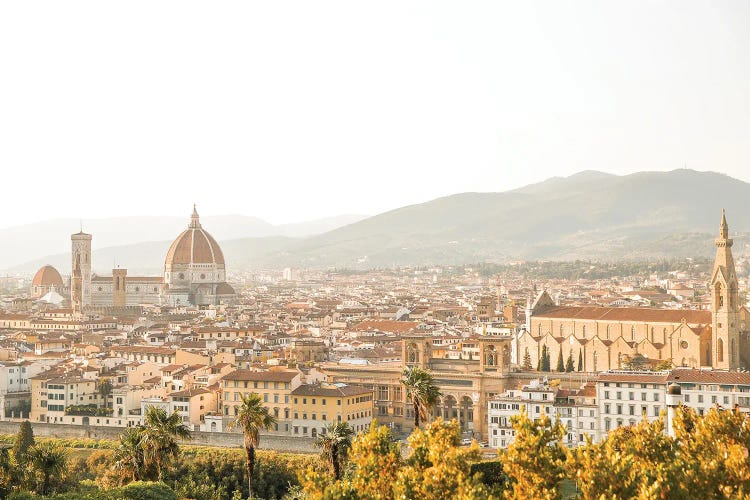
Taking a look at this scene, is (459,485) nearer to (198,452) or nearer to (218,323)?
(198,452)

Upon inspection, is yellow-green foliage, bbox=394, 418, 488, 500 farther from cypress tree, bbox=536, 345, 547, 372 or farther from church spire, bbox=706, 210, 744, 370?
church spire, bbox=706, 210, 744, 370

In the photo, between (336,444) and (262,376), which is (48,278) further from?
(336,444)

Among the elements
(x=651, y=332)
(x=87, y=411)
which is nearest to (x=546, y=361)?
(x=651, y=332)

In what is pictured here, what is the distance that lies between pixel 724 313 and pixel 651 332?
6390 mm

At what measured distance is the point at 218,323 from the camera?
108438 mm

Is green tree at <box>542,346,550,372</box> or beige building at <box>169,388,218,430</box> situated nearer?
beige building at <box>169,388,218,430</box>

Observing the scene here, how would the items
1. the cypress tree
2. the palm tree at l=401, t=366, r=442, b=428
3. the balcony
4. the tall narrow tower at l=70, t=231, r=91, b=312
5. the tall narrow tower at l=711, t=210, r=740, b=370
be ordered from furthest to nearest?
the tall narrow tower at l=70, t=231, r=91, b=312
the cypress tree
the tall narrow tower at l=711, t=210, r=740, b=370
the balcony
the palm tree at l=401, t=366, r=442, b=428

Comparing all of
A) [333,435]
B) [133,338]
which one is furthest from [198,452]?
[133,338]

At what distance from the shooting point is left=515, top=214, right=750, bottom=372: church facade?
6888 centimetres

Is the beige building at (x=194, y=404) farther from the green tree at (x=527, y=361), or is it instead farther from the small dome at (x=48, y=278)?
the small dome at (x=48, y=278)

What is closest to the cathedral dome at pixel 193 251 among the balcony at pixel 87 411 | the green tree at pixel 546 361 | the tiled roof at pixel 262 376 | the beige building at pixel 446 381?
the green tree at pixel 546 361

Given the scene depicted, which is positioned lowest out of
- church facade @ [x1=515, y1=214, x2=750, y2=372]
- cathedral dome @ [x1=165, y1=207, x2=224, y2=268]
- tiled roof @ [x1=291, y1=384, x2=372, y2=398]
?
tiled roof @ [x1=291, y1=384, x2=372, y2=398]

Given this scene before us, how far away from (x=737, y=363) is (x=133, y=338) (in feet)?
155

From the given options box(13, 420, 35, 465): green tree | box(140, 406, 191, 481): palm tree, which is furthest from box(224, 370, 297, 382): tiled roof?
box(140, 406, 191, 481): palm tree
